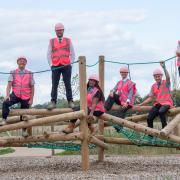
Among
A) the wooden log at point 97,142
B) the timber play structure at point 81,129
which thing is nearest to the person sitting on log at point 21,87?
the timber play structure at point 81,129

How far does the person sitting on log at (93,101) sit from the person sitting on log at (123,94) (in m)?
0.64

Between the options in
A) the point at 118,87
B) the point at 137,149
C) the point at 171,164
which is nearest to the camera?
the point at 118,87

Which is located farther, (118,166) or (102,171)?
(118,166)

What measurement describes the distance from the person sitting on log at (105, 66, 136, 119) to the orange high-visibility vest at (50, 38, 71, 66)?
1328mm

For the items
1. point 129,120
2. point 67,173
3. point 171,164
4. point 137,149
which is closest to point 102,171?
point 67,173

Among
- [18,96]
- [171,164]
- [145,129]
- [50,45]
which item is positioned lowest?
[171,164]

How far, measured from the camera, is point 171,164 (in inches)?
573

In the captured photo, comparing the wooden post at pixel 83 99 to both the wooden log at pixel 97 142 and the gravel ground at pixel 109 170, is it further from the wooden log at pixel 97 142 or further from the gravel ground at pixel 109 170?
the gravel ground at pixel 109 170

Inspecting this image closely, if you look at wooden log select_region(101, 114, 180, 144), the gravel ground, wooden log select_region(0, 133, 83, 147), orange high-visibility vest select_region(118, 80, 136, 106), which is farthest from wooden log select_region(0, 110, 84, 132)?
orange high-visibility vest select_region(118, 80, 136, 106)

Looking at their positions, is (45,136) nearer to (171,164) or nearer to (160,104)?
(160,104)

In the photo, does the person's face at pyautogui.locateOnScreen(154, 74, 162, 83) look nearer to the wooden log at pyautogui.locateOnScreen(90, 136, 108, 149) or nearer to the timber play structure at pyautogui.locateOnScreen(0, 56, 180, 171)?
the timber play structure at pyautogui.locateOnScreen(0, 56, 180, 171)

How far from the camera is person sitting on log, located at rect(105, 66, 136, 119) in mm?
12977

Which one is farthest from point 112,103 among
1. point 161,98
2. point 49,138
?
point 49,138

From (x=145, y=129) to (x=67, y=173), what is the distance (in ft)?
6.15
